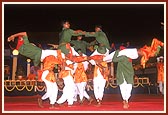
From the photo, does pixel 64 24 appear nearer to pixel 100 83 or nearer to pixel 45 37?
pixel 100 83

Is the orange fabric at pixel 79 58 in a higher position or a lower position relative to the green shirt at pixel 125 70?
higher

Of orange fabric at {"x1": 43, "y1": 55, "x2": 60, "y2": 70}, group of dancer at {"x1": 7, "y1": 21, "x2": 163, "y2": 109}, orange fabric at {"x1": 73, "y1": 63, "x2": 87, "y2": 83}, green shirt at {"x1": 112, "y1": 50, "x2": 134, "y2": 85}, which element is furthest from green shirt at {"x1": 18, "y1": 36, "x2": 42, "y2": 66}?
green shirt at {"x1": 112, "y1": 50, "x2": 134, "y2": 85}

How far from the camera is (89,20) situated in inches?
491

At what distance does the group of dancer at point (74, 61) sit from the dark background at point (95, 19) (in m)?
1.37

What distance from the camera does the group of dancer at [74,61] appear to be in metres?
9.95

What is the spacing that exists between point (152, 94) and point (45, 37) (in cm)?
388

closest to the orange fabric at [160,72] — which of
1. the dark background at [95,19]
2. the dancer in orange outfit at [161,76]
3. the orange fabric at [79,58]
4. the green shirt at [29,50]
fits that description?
the dancer in orange outfit at [161,76]

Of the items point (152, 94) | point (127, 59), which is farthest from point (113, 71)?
point (127, 59)

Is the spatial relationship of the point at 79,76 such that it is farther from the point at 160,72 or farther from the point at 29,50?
the point at 160,72

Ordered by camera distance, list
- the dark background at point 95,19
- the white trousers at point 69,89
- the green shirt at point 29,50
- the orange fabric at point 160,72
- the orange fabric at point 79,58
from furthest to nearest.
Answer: the orange fabric at point 160,72 → the dark background at point 95,19 → the orange fabric at point 79,58 → the white trousers at point 69,89 → the green shirt at point 29,50

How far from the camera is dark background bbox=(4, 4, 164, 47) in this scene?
11.5 meters

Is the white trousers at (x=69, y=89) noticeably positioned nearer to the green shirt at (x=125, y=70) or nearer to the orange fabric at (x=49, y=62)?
the orange fabric at (x=49, y=62)

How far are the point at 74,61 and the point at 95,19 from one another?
8.53 ft

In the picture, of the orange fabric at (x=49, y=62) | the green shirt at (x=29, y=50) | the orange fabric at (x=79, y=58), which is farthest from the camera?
the orange fabric at (x=79, y=58)
